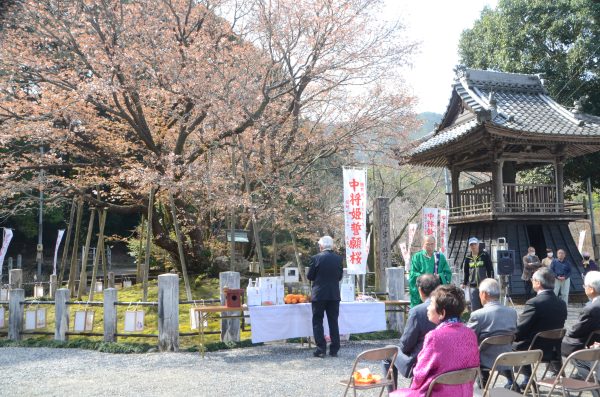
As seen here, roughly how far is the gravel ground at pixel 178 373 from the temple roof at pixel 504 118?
8760mm

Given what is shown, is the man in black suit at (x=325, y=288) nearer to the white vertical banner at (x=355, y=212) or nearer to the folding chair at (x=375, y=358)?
the white vertical banner at (x=355, y=212)

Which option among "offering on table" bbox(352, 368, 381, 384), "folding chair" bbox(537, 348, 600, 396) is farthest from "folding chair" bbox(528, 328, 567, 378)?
"offering on table" bbox(352, 368, 381, 384)

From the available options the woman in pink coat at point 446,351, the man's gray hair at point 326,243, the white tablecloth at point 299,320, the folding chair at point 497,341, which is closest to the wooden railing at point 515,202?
the white tablecloth at point 299,320

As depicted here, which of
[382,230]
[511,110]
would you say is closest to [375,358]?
[382,230]

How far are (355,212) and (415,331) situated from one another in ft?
17.8

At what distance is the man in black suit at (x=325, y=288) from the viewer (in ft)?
22.8

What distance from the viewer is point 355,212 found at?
945cm

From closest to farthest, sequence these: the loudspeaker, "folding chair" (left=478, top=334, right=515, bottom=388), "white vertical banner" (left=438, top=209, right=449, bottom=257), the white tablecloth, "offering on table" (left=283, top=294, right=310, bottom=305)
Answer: "folding chair" (left=478, top=334, right=515, bottom=388)
the white tablecloth
"offering on table" (left=283, top=294, right=310, bottom=305)
the loudspeaker
"white vertical banner" (left=438, top=209, right=449, bottom=257)

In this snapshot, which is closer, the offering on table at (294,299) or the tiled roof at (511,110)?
the offering on table at (294,299)

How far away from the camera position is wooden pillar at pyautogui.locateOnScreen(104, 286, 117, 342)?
8383 mm

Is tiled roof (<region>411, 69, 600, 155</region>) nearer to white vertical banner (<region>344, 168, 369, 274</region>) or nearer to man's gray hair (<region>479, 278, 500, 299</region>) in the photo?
white vertical banner (<region>344, 168, 369, 274</region>)

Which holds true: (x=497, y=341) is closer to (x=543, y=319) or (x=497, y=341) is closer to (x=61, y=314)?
(x=543, y=319)

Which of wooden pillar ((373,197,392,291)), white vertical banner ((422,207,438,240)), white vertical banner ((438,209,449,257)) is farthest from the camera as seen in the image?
white vertical banner ((438,209,449,257))

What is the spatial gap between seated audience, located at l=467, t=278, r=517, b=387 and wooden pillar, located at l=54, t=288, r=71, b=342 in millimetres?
6837
